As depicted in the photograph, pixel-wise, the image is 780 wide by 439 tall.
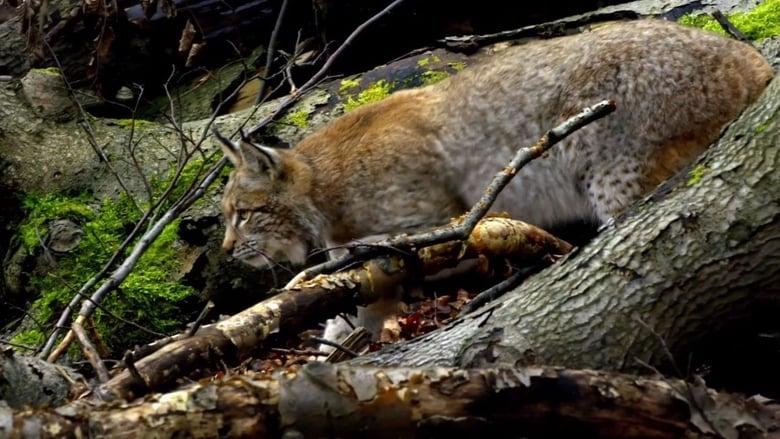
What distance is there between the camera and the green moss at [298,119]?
7.87 metres

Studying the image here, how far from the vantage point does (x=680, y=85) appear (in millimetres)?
5219

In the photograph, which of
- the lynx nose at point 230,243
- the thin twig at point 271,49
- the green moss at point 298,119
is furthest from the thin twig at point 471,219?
the thin twig at point 271,49

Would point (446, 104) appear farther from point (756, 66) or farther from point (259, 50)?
point (259, 50)

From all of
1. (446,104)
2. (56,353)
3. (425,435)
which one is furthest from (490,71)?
(425,435)

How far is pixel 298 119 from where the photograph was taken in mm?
7906

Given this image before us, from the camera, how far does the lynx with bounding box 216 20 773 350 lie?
5.22 m

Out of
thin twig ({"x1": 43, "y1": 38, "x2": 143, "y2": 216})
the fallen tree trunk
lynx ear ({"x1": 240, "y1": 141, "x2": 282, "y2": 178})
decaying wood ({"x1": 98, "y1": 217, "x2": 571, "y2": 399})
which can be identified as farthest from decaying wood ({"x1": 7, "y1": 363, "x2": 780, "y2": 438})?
thin twig ({"x1": 43, "y1": 38, "x2": 143, "y2": 216})

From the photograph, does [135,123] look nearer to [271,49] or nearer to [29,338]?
[271,49]

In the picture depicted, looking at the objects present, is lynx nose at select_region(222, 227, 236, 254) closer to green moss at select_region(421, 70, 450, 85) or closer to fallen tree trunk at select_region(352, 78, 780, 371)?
green moss at select_region(421, 70, 450, 85)

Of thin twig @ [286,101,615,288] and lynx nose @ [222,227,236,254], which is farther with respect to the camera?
lynx nose @ [222,227,236,254]

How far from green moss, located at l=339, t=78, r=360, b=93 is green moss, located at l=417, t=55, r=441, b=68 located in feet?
1.73

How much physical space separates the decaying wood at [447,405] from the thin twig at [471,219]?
139cm

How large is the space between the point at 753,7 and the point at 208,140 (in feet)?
14.2

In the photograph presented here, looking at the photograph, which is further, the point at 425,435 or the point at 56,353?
the point at 56,353
